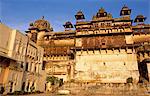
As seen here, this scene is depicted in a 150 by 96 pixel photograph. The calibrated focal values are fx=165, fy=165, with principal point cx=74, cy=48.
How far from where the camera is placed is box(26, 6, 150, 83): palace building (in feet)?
107

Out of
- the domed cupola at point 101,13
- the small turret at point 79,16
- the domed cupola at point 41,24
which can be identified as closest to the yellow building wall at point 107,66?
the small turret at point 79,16

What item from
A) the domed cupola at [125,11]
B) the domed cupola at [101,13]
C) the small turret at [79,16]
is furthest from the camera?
the small turret at [79,16]

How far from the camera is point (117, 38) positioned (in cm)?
3588

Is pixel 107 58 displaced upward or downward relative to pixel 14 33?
downward

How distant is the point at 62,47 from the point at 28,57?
48.8 ft

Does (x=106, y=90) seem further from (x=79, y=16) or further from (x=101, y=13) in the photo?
(x=79, y=16)

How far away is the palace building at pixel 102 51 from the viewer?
32719 mm

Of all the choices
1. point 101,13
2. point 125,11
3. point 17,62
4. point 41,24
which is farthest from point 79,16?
point 17,62

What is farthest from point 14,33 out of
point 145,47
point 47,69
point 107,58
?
point 145,47

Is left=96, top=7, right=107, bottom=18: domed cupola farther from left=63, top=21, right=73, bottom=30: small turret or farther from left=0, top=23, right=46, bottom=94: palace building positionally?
left=0, top=23, right=46, bottom=94: palace building

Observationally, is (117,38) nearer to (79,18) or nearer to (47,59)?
(79,18)

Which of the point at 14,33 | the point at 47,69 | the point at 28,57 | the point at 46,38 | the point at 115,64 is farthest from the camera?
the point at 46,38

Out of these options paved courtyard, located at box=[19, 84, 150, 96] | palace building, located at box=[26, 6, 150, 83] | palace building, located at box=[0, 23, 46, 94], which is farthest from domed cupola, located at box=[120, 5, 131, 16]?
palace building, located at box=[0, 23, 46, 94]

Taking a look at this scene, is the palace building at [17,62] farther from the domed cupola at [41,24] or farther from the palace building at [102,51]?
the domed cupola at [41,24]
